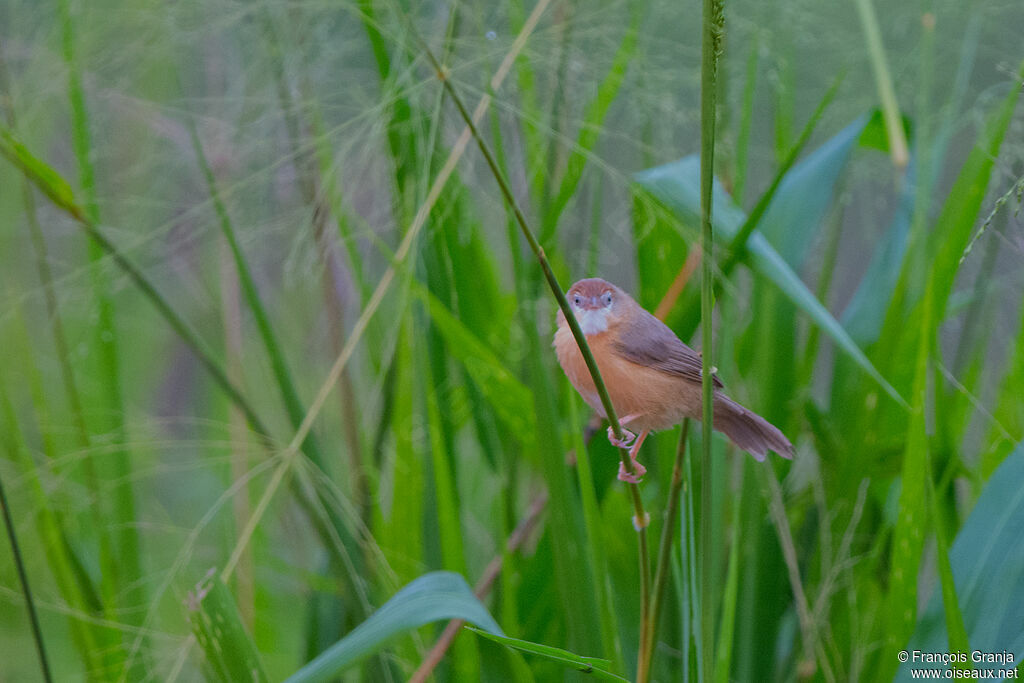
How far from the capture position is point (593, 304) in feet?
1.46

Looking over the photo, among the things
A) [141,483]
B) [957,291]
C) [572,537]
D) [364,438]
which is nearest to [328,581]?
[364,438]

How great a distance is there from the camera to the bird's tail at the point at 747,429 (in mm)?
485

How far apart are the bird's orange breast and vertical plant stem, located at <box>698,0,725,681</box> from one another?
0.19 feet

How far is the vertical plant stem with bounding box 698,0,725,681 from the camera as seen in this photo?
0.33m

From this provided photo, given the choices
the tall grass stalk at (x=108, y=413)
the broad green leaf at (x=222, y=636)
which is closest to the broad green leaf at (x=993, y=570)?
the broad green leaf at (x=222, y=636)

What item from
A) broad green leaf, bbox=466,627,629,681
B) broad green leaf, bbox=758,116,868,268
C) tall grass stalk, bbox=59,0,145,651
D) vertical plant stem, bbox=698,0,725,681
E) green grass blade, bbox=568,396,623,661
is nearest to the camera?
vertical plant stem, bbox=698,0,725,681

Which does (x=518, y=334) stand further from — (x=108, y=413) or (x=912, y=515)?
(x=108, y=413)

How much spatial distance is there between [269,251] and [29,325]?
13.1 inches

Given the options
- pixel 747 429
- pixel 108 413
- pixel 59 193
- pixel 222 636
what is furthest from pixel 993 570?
pixel 108 413

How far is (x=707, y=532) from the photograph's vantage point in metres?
0.41

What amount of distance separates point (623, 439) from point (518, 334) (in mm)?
385

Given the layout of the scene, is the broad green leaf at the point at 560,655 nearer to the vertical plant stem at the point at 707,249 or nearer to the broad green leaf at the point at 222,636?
the vertical plant stem at the point at 707,249

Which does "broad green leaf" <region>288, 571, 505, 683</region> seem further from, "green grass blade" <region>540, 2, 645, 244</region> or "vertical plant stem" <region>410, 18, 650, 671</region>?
"green grass blade" <region>540, 2, 645, 244</region>

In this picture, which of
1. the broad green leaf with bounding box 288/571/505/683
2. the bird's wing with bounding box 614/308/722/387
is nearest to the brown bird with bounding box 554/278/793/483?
the bird's wing with bounding box 614/308/722/387
